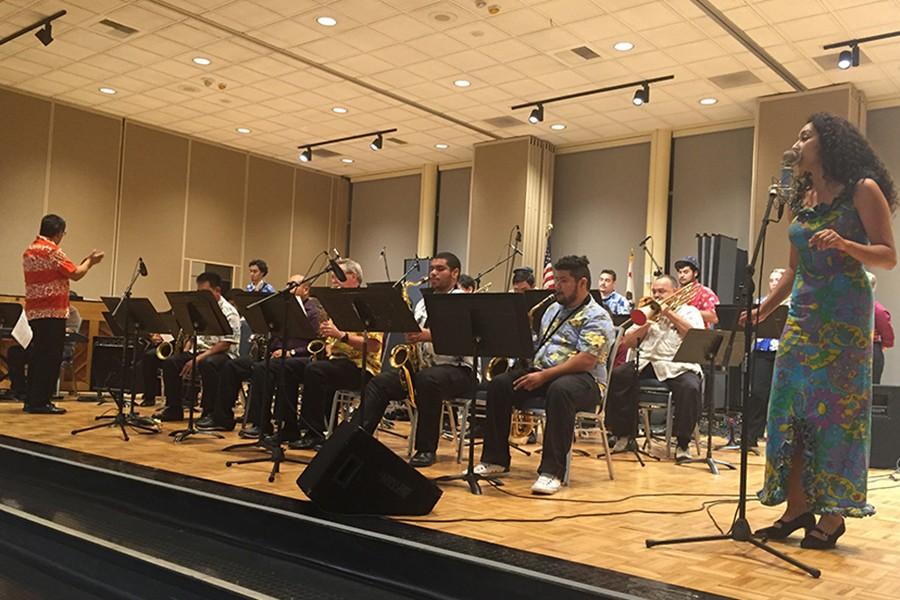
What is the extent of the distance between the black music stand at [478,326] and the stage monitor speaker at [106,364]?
6.07 meters

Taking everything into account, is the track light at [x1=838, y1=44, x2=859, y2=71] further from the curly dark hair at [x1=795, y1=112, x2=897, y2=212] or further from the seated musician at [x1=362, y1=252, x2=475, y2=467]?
the curly dark hair at [x1=795, y1=112, x2=897, y2=212]

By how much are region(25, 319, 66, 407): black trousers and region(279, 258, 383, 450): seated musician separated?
2504mm

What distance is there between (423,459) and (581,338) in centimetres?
117

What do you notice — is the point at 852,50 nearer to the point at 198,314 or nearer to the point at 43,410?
the point at 198,314

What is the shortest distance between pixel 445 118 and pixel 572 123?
1689 mm

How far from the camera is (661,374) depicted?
5934 millimetres

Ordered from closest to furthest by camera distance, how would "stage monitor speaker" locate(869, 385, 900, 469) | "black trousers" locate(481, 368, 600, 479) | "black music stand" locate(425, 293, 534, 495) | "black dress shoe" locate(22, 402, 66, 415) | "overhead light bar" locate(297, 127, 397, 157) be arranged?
"black music stand" locate(425, 293, 534, 495) < "black trousers" locate(481, 368, 600, 479) < "stage monitor speaker" locate(869, 385, 900, 469) < "black dress shoe" locate(22, 402, 66, 415) < "overhead light bar" locate(297, 127, 397, 157)

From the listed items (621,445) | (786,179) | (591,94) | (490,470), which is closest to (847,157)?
(786,179)

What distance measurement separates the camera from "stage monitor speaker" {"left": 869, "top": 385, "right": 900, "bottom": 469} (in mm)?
6031

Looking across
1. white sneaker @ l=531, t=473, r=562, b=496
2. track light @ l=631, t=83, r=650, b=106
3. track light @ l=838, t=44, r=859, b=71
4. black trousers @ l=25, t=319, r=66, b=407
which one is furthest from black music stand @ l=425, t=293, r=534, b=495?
track light @ l=631, t=83, r=650, b=106

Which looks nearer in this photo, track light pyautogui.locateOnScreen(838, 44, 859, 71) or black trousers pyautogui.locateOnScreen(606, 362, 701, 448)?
black trousers pyautogui.locateOnScreen(606, 362, 701, 448)

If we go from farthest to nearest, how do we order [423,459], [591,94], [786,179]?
1. [591,94]
2. [423,459]
3. [786,179]

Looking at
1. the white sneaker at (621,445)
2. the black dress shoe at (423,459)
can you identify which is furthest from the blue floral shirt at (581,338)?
the white sneaker at (621,445)

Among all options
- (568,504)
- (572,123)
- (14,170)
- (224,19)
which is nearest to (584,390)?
(568,504)
